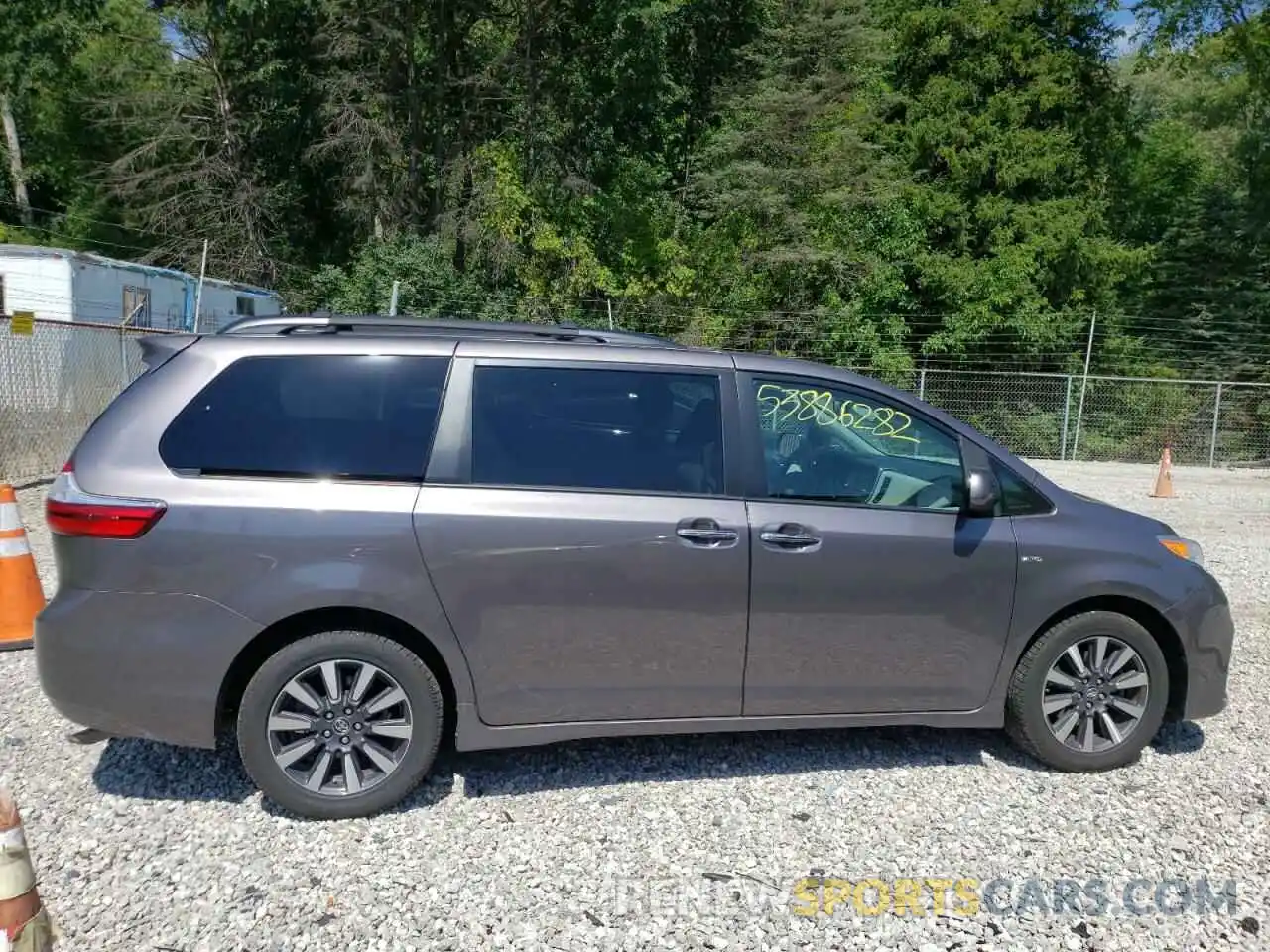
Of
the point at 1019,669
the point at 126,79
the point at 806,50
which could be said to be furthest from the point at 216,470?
the point at 126,79

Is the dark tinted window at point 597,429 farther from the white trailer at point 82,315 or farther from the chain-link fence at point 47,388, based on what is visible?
the chain-link fence at point 47,388

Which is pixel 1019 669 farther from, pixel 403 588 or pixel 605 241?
pixel 605 241

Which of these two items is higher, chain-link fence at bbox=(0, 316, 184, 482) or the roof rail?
the roof rail

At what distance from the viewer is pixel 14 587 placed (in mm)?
5371

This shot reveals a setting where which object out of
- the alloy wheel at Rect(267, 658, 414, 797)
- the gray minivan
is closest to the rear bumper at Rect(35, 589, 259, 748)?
the gray minivan

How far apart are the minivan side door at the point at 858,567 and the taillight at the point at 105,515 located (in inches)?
88.7

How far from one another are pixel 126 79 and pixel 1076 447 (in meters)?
32.0

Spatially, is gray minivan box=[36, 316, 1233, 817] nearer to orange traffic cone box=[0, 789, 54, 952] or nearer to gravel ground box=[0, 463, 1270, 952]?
gravel ground box=[0, 463, 1270, 952]

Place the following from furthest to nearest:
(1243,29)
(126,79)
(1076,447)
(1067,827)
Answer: (126,79) → (1243,29) → (1076,447) → (1067,827)

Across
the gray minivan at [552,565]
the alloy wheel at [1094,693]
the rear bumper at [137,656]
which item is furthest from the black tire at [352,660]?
the alloy wheel at [1094,693]

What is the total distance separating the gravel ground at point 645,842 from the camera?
2.99 metres

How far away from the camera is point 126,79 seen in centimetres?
3184

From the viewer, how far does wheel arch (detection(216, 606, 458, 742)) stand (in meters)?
3.51

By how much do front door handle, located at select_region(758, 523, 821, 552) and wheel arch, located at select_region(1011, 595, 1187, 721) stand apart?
3.59 ft
